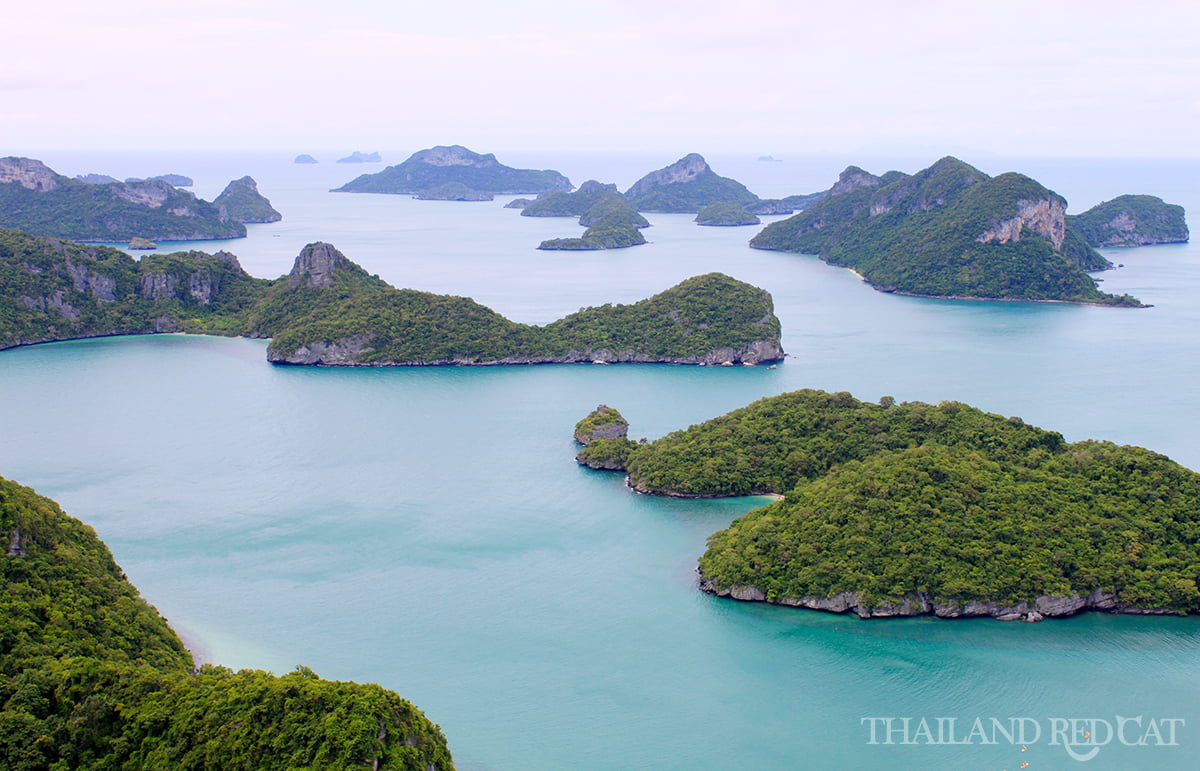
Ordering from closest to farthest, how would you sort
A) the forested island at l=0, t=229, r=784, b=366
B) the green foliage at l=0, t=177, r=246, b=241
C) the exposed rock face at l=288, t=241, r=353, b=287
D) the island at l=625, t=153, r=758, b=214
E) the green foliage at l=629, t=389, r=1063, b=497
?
the green foliage at l=629, t=389, r=1063, b=497 < the forested island at l=0, t=229, r=784, b=366 < the exposed rock face at l=288, t=241, r=353, b=287 < the green foliage at l=0, t=177, r=246, b=241 < the island at l=625, t=153, r=758, b=214

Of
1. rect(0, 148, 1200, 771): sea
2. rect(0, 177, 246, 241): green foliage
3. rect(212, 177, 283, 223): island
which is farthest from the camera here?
rect(212, 177, 283, 223): island

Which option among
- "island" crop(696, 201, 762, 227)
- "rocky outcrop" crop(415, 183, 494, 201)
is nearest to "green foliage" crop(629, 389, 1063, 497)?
"island" crop(696, 201, 762, 227)

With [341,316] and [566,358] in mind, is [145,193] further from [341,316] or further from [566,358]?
[566,358]

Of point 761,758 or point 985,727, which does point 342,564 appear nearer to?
point 761,758

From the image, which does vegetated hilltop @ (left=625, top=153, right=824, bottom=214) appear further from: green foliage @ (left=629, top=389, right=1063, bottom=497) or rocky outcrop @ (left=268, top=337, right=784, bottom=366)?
green foliage @ (left=629, top=389, right=1063, bottom=497)

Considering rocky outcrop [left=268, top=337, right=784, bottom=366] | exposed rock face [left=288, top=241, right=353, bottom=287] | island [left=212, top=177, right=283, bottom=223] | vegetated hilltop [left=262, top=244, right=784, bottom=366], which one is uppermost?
island [left=212, top=177, right=283, bottom=223]

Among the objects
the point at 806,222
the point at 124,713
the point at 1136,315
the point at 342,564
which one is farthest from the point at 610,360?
the point at 806,222

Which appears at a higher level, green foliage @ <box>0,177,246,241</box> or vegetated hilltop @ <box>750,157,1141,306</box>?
green foliage @ <box>0,177,246,241</box>

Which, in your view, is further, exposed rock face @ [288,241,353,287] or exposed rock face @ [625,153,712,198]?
exposed rock face @ [625,153,712,198]
